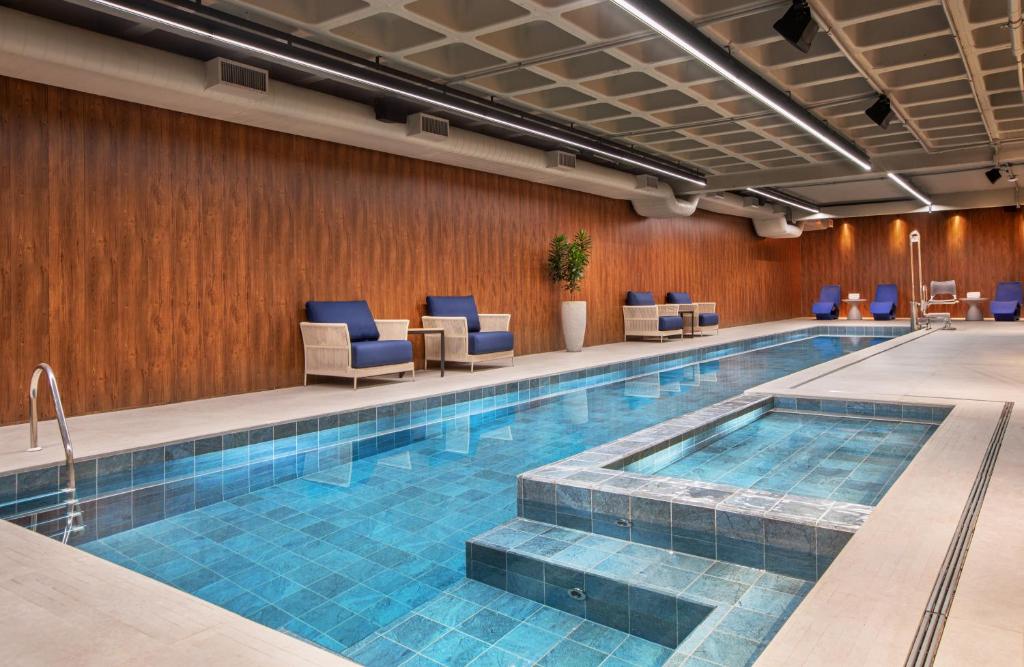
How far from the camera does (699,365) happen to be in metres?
9.66

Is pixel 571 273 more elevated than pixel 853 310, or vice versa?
pixel 571 273

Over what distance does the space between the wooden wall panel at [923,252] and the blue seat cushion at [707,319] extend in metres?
7.76

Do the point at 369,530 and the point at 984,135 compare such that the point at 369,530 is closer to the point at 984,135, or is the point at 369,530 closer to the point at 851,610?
the point at 851,610

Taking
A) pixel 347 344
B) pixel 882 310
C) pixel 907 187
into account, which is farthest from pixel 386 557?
pixel 882 310

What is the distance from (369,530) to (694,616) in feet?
4.99

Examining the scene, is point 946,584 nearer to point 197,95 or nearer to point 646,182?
point 197,95

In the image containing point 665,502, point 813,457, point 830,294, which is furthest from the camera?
point 830,294

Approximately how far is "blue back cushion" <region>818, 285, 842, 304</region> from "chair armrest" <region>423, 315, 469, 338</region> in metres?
14.2

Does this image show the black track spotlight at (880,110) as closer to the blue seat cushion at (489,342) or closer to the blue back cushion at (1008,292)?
the blue seat cushion at (489,342)

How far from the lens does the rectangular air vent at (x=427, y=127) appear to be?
7191mm

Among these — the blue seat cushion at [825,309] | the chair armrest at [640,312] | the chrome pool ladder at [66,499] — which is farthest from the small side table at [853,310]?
the chrome pool ladder at [66,499]

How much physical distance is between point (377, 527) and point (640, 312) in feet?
31.4

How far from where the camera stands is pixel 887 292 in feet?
60.4

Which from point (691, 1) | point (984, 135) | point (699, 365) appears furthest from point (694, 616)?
point (984, 135)
